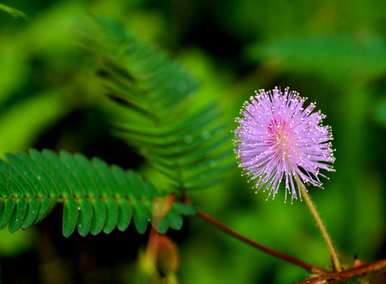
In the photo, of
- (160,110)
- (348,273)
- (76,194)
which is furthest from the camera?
(160,110)

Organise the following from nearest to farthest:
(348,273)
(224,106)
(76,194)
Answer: (348,273)
(76,194)
(224,106)

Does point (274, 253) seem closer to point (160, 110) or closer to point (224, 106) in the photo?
point (160, 110)

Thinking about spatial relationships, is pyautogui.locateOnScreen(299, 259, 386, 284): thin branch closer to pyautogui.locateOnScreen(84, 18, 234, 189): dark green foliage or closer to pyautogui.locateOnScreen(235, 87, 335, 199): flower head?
pyautogui.locateOnScreen(235, 87, 335, 199): flower head

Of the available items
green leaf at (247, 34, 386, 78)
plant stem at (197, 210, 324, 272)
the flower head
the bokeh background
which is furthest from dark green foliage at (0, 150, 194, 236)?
green leaf at (247, 34, 386, 78)

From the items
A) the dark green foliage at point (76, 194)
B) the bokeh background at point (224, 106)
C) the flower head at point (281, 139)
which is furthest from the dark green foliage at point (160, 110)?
the bokeh background at point (224, 106)

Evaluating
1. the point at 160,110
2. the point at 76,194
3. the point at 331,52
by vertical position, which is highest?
the point at 331,52

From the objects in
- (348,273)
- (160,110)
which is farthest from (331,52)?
(348,273)

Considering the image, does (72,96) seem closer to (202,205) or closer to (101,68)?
(202,205)
